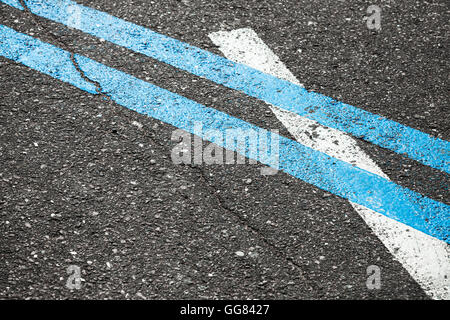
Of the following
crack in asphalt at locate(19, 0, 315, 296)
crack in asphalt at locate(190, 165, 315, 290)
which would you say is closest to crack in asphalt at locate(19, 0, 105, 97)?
crack in asphalt at locate(19, 0, 315, 296)

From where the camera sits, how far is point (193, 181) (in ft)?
9.77

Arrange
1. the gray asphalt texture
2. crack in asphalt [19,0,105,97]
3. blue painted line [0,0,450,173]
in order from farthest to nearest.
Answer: crack in asphalt [19,0,105,97]
blue painted line [0,0,450,173]
the gray asphalt texture

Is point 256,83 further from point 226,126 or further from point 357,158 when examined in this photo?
point 357,158

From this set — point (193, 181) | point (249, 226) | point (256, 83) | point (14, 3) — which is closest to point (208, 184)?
point (193, 181)

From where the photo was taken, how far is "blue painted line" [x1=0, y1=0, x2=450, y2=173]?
3180 mm

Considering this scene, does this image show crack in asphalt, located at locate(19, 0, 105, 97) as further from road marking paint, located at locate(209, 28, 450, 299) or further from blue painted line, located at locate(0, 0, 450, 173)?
road marking paint, located at locate(209, 28, 450, 299)

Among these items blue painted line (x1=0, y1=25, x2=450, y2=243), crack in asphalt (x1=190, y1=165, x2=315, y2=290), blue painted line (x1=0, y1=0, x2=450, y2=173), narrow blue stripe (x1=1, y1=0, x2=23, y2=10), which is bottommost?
crack in asphalt (x1=190, y1=165, x2=315, y2=290)

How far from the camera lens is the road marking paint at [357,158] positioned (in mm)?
2611

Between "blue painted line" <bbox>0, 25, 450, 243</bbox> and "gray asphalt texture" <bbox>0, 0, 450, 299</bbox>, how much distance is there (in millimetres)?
67

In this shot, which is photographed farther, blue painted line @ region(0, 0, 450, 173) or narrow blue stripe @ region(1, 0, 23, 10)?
narrow blue stripe @ region(1, 0, 23, 10)

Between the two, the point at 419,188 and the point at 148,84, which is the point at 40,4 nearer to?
the point at 148,84

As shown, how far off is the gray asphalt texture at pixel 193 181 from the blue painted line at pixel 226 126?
0.22ft

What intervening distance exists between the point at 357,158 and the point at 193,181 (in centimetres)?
102
